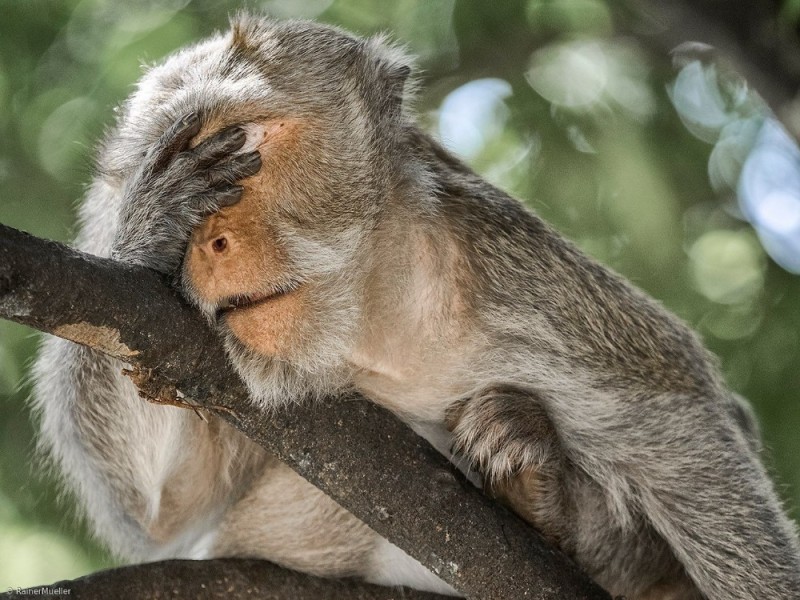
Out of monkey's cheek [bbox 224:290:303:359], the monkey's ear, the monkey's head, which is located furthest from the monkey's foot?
the monkey's ear

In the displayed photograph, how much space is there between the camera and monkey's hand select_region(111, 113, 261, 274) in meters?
3.31

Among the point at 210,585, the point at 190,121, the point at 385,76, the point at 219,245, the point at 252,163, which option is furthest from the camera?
the point at 385,76

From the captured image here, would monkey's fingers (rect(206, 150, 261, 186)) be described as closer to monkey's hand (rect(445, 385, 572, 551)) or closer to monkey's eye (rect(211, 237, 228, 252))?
monkey's eye (rect(211, 237, 228, 252))

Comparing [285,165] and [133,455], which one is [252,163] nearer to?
[285,165]

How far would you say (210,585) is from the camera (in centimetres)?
381

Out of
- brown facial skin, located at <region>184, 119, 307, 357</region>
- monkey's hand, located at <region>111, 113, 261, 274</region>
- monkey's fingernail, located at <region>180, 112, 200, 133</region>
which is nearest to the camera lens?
brown facial skin, located at <region>184, 119, 307, 357</region>

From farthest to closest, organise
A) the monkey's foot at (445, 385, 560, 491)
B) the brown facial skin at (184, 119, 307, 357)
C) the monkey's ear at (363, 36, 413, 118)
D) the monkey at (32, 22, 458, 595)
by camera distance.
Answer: the monkey at (32, 22, 458, 595), the monkey's ear at (363, 36, 413, 118), the monkey's foot at (445, 385, 560, 491), the brown facial skin at (184, 119, 307, 357)

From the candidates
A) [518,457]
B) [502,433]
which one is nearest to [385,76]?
[502,433]

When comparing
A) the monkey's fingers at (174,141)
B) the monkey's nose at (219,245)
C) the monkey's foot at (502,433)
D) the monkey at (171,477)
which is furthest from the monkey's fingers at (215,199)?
the monkey's foot at (502,433)

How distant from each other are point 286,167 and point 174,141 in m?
0.38

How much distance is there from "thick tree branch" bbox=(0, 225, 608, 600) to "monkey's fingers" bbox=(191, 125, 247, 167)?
459mm

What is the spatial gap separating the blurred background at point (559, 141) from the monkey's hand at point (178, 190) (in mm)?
1670

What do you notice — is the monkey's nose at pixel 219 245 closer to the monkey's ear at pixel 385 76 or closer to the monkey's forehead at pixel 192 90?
the monkey's forehead at pixel 192 90

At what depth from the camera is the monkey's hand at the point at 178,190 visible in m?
3.31
